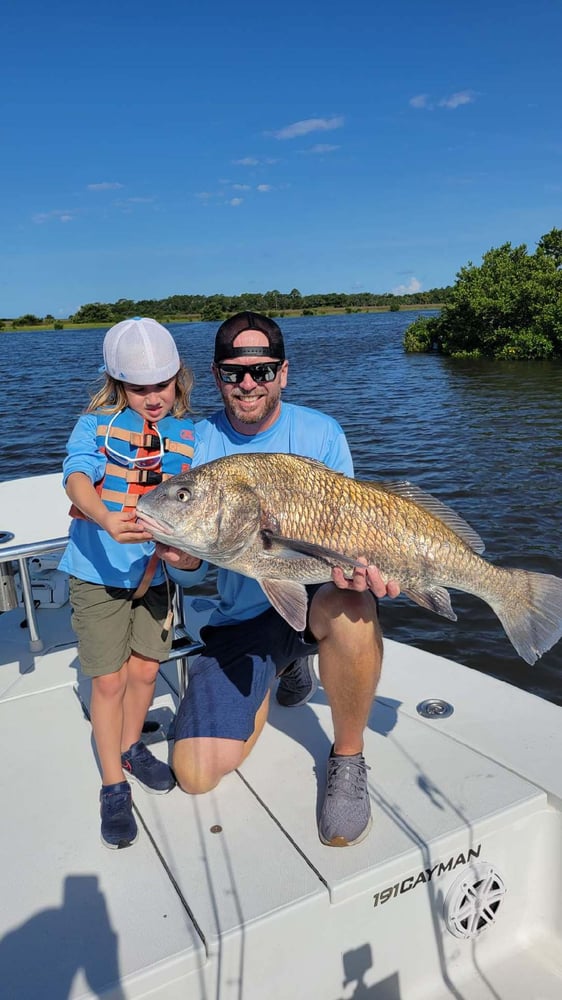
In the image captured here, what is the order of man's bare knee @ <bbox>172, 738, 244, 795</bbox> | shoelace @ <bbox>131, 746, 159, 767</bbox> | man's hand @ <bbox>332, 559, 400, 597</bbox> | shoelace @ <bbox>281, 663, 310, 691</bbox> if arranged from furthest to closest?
shoelace @ <bbox>281, 663, 310, 691</bbox> → shoelace @ <bbox>131, 746, 159, 767</bbox> → man's bare knee @ <bbox>172, 738, 244, 795</bbox> → man's hand @ <bbox>332, 559, 400, 597</bbox>

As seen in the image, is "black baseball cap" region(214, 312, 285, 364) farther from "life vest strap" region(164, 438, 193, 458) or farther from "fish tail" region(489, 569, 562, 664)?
"fish tail" region(489, 569, 562, 664)


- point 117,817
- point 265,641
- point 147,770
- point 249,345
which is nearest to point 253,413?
point 249,345

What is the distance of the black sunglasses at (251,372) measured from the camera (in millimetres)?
3191

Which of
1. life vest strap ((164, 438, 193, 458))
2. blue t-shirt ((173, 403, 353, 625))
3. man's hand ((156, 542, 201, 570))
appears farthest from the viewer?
blue t-shirt ((173, 403, 353, 625))

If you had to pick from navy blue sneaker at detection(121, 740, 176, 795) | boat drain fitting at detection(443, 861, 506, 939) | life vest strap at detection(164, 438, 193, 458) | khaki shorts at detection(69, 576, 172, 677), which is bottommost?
boat drain fitting at detection(443, 861, 506, 939)

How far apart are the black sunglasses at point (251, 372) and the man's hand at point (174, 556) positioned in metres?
0.87

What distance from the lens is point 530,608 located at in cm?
297

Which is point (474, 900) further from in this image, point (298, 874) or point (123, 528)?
point (123, 528)

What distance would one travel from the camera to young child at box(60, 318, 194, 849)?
3.02 metres

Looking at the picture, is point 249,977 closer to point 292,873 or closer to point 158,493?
point 292,873

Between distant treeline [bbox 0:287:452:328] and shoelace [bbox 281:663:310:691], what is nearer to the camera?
shoelace [bbox 281:663:310:691]

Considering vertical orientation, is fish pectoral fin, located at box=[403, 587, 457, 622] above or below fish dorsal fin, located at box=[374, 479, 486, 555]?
below

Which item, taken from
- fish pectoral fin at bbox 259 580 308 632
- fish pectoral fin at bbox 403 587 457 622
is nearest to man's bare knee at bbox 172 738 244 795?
fish pectoral fin at bbox 259 580 308 632

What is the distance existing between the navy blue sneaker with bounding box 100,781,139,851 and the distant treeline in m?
109
